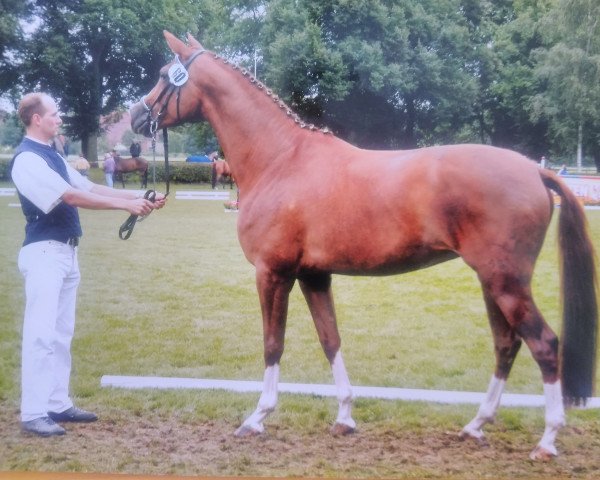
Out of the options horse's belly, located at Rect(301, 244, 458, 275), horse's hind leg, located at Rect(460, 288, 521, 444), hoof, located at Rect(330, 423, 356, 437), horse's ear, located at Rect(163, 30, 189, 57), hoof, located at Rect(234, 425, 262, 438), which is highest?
horse's ear, located at Rect(163, 30, 189, 57)

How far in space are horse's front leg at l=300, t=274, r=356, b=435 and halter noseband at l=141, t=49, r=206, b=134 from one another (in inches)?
40.5

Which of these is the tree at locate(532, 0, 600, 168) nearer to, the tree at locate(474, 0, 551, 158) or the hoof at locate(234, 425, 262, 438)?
the tree at locate(474, 0, 551, 158)

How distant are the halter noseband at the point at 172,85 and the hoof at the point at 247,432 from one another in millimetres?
1468

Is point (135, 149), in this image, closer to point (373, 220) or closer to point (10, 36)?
point (10, 36)

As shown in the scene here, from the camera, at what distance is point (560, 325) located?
9.27ft

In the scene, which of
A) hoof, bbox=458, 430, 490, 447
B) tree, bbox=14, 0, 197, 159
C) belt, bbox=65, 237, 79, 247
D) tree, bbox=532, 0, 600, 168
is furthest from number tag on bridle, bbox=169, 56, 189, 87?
hoof, bbox=458, 430, 490, 447

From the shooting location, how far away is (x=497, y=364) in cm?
283

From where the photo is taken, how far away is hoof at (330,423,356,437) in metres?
3.01

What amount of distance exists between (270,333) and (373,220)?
2.39 feet

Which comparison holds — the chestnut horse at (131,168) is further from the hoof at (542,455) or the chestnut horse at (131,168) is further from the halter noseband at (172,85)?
the hoof at (542,455)

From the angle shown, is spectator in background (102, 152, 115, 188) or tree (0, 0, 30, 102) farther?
spectator in background (102, 152, 115, 188)

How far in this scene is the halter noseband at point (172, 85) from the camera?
3.04 m

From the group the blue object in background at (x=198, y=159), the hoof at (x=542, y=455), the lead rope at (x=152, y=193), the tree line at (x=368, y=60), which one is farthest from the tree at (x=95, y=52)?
the hoof at (x=542, y=455)

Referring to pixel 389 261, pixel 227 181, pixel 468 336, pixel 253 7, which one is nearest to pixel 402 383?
pixel 468 336
